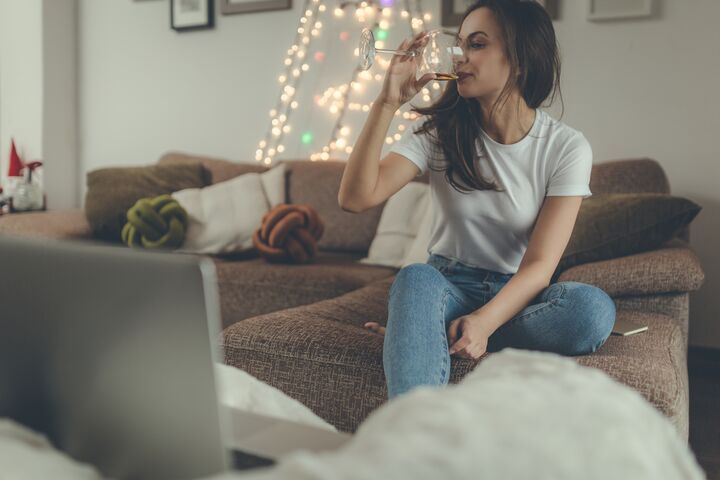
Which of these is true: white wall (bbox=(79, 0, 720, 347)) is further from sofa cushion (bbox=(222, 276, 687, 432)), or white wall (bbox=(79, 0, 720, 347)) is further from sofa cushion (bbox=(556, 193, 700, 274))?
sofa cushion (bbox=(222, 276, 687, 432))

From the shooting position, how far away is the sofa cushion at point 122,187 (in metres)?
3.04

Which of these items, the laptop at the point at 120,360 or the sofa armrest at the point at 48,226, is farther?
the sofa armrest at the point at 48,226

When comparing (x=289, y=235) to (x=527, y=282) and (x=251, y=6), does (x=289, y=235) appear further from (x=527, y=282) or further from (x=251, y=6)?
(x=251, y=6)

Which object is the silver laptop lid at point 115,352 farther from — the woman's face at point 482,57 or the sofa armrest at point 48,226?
the sofa armrest at point 48,226

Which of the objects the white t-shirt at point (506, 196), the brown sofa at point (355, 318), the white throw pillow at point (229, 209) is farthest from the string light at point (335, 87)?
the white t-shirt at point (506, 196)

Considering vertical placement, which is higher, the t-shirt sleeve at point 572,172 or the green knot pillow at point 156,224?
the t-shirt sleeve at point 572,172

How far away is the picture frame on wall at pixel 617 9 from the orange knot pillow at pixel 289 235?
135cm

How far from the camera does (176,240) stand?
9.50ft

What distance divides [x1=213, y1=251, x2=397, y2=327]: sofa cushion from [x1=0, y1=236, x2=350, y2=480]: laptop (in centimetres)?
183

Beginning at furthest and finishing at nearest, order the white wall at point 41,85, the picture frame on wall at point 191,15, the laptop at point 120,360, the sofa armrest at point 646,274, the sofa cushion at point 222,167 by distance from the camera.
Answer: the white wall at point 41,85
the picture frame on wall at point 191,15
the sofa cushion at point 222,167
the sofa armrest at point 646,274
the laptop at point 120,360

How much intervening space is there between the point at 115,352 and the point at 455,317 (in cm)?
106

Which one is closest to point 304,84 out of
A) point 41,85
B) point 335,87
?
point 335,87

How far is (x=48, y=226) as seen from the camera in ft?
9.72

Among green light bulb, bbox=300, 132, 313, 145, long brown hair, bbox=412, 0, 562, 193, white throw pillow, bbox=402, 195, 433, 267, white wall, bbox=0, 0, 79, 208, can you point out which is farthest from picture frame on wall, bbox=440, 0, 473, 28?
white wall, bbox=0, 0, 79, 208
